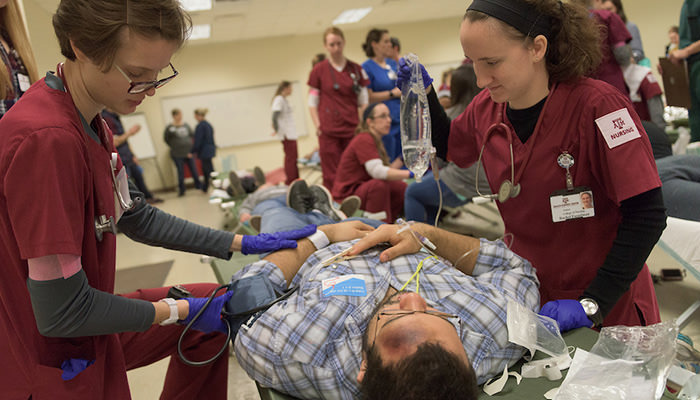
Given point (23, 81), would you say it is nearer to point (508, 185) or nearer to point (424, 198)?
point (508, 185)

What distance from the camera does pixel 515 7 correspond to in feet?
4.24

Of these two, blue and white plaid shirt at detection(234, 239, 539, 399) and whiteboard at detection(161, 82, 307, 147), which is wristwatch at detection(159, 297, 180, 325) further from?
whiteboard at detection(161, 82, 307, 147)

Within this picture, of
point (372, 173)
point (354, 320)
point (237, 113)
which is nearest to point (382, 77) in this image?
point (372, 173)

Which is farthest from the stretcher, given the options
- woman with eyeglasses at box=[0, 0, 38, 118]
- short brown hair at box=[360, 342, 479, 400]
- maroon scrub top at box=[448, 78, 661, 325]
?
woman with eyeglasses at box=[0, 0, 38, 118]

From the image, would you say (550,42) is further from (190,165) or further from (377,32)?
(190,165)

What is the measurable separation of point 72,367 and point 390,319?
783 millimetres

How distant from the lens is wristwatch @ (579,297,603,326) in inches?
53.2

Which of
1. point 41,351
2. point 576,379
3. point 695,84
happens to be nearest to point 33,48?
point 41,351

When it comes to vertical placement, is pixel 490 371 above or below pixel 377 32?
below

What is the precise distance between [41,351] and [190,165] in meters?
9.01

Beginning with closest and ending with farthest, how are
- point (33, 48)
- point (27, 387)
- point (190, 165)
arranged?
point (27, 387), point (33, 48), point (190, 165)

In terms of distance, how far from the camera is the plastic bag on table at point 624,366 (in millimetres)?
1144

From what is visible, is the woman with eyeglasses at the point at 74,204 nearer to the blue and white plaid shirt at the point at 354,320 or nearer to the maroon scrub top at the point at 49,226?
the maroon scrub top at the point at 49,226

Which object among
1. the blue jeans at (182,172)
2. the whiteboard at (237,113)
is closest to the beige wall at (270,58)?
the whiteboard at (237,113)
